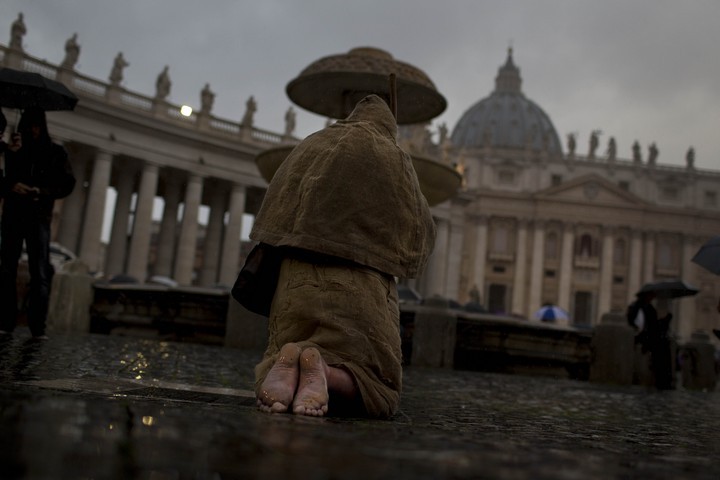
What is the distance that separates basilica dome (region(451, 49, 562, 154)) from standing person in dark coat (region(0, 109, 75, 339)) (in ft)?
280

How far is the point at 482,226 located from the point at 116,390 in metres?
66.1

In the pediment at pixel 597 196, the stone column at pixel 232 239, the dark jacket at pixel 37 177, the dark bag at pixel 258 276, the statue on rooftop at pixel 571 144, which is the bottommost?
the dark bag at pixel 258 276

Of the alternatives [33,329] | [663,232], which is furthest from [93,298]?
[663,232]

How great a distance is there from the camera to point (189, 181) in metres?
34.0

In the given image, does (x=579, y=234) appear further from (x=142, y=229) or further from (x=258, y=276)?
(x=258, y=276)

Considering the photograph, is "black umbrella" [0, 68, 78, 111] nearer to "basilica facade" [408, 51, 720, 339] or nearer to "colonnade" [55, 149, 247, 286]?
"colonnade" [55, 149, 247, 286]

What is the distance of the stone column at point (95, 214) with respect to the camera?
30125 mm

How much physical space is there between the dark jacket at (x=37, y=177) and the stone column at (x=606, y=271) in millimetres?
66362

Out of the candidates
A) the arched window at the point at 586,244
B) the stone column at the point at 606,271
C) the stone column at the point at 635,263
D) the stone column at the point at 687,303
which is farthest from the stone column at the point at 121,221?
the stone column at the point at 687,303

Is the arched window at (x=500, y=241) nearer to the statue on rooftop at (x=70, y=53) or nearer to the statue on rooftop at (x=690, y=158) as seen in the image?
the statue on rooftop at (x=690, y=158)

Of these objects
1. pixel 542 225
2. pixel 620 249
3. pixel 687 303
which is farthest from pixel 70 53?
pixel 687 303

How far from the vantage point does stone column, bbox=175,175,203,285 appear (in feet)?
110

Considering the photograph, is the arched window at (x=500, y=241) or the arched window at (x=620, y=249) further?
the arched window at (x=500, y=241)

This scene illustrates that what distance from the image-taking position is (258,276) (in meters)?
3.43
